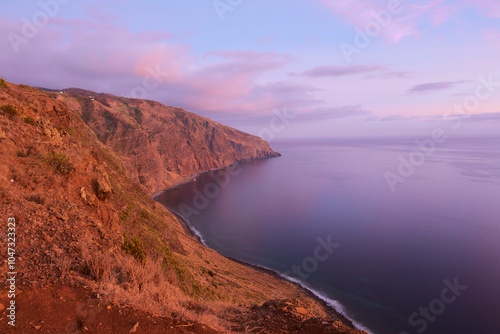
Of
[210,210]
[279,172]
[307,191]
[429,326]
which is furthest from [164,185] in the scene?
[429,326]

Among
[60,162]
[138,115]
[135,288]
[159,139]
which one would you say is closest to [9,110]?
[60,162]

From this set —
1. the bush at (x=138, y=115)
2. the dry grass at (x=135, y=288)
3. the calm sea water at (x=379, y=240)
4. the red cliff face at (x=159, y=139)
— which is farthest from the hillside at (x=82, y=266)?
the bush at (x=138, y=115)

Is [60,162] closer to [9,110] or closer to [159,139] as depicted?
[9,110]

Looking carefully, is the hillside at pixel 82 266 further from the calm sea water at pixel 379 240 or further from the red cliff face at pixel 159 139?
the red cliff face at pixel 159 139

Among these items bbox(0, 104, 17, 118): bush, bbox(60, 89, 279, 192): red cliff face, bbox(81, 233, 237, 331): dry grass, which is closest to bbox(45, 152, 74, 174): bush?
bbox(0, 104, 17, 118): bush

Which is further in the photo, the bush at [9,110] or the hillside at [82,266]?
the bush at [9,110]

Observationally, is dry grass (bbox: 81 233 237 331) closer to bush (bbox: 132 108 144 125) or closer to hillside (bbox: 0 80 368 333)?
hillside (bbox: 0 80 368 333)
